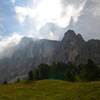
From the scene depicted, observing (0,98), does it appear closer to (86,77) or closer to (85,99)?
(85,99)

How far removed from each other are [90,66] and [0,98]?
2015 inches

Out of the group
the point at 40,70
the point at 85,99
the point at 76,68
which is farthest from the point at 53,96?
the point at 76,68

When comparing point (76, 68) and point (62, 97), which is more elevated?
point (76, 68)

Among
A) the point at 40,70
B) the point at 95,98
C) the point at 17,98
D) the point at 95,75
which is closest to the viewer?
the point at 95,98

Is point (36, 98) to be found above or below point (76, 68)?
below

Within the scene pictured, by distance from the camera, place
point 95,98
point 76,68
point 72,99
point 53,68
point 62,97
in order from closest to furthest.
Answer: point 95,98, point 72,99, point 62,97, point 76,68, point 53,68

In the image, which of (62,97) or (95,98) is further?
(62,97)

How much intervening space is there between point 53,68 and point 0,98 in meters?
117

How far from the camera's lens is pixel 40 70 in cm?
12400

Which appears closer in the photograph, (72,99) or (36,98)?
(72,99)

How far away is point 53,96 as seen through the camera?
129ft

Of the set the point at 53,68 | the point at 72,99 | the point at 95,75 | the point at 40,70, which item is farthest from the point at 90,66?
the point at 53,68

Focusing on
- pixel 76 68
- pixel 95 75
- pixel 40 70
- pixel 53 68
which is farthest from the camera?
pixel 53 68

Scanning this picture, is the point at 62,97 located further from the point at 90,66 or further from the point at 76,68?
the point at 76,68
